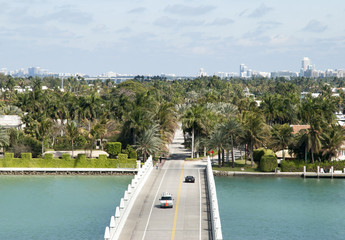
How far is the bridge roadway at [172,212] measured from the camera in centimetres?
4517

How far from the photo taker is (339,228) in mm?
56594

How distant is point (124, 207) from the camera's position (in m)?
50.6

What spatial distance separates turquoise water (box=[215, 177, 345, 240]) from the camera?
54.6 meters

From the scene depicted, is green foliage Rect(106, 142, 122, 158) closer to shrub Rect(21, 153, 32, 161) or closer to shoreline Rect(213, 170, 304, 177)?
shrub Rect(21, 153, 32, 161)

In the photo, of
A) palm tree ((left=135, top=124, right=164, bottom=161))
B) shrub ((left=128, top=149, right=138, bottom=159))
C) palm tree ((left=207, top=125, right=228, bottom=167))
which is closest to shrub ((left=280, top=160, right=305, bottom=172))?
palm tree ((left=207, top=125, right=228, bottom=167))

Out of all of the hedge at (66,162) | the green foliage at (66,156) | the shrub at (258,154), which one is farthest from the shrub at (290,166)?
the green foliage at (66,156)

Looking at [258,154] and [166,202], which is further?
[258,154]

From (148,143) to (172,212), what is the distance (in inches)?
1401

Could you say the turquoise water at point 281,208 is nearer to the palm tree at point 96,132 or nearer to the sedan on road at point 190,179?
the sedan on road at point 190,179

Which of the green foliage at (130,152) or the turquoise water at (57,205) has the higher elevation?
the green foliage at (130,152)

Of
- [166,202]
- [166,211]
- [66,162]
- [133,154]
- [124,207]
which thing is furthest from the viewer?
[133,154]

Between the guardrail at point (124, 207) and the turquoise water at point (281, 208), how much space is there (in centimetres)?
999

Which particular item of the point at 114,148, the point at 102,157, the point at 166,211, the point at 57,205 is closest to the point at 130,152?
the point at 114,148

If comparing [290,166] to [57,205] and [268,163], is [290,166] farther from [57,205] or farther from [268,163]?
[57,205]
